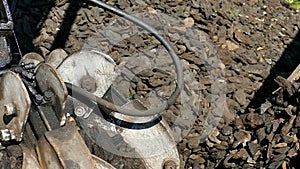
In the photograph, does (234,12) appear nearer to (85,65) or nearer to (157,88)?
(157,88)

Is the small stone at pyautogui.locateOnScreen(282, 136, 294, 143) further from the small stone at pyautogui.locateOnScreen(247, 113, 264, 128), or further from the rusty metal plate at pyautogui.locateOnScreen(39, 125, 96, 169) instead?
the rusty metal plate at pyautogui.locateOnScreen(39, 125, 96, 169)

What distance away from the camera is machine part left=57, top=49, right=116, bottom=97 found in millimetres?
3357

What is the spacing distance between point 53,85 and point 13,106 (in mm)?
208

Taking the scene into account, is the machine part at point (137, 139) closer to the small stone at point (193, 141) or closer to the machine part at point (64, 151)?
the machine part at point (64, 151)

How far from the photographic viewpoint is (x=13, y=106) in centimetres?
296

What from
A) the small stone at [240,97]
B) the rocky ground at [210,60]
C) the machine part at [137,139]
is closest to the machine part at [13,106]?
the machine part at [137,139]

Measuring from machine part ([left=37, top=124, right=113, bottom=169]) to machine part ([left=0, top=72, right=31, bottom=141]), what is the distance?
0.55 ft

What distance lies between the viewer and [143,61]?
14.2ft

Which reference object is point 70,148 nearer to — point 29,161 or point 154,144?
point 29,161

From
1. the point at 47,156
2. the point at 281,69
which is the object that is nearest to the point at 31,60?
the point at 47,156

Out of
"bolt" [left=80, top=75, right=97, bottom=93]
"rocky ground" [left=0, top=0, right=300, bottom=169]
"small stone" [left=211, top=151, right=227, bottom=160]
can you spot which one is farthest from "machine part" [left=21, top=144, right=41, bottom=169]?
"small stone" [left=211, top=151, right=227, bottom=160]

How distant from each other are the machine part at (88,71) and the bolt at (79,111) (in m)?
0.16

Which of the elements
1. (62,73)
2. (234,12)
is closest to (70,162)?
(62,73)

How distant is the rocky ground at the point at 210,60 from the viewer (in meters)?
3.82
